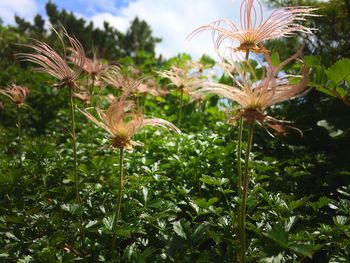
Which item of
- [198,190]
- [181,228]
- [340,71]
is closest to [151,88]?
[198,190]

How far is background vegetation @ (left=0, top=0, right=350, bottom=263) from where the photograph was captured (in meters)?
1.77

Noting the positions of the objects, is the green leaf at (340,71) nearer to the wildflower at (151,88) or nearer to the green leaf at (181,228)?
the green leaf at (181,228)

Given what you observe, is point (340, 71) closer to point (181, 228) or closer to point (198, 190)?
point (198, 190)

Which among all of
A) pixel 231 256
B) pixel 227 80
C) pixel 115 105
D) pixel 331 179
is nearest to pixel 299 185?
pixel 331 179

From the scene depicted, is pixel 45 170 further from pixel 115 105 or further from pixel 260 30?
pixel 260 30

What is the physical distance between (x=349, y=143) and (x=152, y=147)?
1.71 meters

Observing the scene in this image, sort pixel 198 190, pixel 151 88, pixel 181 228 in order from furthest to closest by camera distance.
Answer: pixel 151 88, pixel 198 190, pixel 181 228

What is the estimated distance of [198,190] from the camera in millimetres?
2674

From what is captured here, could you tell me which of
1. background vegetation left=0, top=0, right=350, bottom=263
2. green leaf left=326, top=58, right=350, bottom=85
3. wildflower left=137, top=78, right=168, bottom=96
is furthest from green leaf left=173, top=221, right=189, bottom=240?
wildflower left=137, top=78, right=168, bottom=96

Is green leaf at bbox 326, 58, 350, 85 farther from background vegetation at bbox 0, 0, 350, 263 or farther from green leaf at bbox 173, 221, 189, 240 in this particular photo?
green leaf at bbox 173, 221, 189, 240

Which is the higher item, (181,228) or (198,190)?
(198,190)

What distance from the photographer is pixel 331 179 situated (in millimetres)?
2822

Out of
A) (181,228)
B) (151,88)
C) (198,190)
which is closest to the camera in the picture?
(181,228)

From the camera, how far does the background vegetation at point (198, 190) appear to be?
5.82 feet
